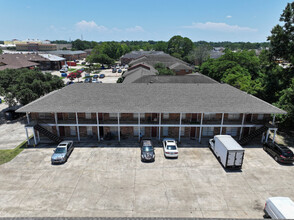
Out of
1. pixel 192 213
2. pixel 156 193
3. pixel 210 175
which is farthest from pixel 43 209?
pixel 210 175

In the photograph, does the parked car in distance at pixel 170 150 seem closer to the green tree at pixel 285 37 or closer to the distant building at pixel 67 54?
the green tree at pixel 285 37

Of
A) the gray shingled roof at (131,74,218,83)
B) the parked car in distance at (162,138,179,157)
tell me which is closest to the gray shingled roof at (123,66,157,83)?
the gray shingled roof at (131,74,218,83)

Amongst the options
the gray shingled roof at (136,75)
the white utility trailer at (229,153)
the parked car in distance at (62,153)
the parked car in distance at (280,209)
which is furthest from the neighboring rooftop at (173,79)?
the parked car in distance at (280,209)

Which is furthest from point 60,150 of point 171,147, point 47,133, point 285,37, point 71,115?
point 285,37

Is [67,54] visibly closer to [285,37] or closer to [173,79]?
[173,79]

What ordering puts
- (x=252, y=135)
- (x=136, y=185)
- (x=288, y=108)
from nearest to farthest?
(x=136, y=185) → (x=252, y=135) → (x=288, y=108)

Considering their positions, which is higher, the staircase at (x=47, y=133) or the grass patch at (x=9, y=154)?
the staircase at (x=47, y=133)

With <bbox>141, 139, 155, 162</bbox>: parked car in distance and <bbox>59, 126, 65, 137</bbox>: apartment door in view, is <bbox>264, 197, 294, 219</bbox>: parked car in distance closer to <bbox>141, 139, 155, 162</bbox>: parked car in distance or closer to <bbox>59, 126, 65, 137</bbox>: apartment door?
<bbox>141, 139, 155, 162</bbox>: parked car in distance
